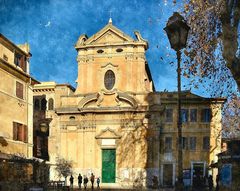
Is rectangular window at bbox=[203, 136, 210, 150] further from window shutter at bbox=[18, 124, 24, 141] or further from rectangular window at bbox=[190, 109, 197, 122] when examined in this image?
window shutter at bbox=[18, 124, 24, 141]

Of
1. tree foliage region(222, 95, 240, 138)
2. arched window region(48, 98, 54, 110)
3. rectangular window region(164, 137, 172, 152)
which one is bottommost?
rectangular window region(164, 137, 172, 152)

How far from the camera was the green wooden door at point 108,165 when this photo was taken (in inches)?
1689

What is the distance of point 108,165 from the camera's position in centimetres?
4328

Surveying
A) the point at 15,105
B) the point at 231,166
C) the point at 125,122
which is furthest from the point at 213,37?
the point at 125,122

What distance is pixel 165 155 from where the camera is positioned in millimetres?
43312

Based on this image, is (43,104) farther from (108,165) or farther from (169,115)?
(169,115)

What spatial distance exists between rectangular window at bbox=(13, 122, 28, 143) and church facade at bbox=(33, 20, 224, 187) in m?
10.1

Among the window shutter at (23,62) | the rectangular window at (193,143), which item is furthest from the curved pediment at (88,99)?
the rectangular window at (193,143)

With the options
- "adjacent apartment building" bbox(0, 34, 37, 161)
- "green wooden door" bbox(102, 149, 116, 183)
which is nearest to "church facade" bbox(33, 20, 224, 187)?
"green wooden door" bbox(102, 149, 116, 183)

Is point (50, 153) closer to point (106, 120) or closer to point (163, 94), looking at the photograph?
point (106, 120)

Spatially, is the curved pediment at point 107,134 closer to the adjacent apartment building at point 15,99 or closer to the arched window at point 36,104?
the adjacent apartment building at point 15,99

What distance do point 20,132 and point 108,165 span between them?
1289 centimetres

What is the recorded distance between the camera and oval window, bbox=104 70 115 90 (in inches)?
1773

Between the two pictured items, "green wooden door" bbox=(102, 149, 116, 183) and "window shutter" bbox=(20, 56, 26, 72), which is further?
"green wooden door" bbox=(102, 149, 116, 183)
